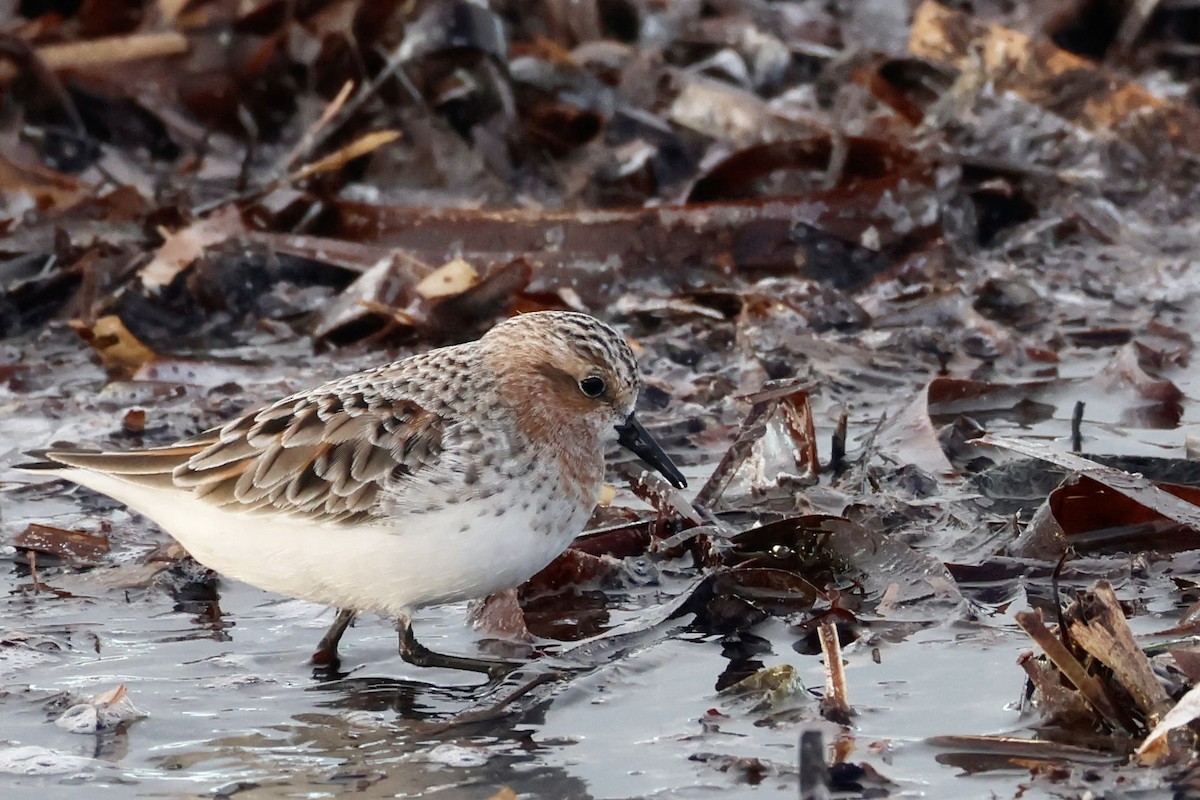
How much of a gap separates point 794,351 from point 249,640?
2.71m

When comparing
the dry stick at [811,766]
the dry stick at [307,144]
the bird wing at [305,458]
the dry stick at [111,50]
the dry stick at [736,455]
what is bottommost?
the dry stick at [811,766]

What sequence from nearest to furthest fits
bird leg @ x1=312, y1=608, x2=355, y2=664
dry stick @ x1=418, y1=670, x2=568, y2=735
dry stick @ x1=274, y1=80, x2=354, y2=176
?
dry stick @ x1=418, y1=670, x2=568, y2=735, bird leg @ x1=312, y1=608, x2=355, y2=664, dry stick @ x1=274, y1=80, x2=354, y2=176

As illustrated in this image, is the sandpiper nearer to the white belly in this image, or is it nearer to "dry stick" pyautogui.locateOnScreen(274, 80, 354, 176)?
the white belly

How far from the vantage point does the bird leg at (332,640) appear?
4.55 m

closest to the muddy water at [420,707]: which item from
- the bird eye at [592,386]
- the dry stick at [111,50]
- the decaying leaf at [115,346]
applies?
the bird eye at [592,386]

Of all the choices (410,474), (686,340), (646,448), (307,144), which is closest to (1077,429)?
(646,448)

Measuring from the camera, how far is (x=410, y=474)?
14.4 ft

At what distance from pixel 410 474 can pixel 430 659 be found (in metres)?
0.51

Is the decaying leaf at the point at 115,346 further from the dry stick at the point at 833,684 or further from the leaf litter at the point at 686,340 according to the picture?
the dry stick at the point at 833,684

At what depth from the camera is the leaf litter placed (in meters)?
3.96

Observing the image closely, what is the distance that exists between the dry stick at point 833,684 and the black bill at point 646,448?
3.34 ft

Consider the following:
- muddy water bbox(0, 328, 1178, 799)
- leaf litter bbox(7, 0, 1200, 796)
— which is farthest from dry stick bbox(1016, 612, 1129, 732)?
muddy water bbox(0, 328, 1178, 799)

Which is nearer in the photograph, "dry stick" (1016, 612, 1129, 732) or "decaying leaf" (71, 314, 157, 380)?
"dry stick" (1016, 612, 1129, 732)

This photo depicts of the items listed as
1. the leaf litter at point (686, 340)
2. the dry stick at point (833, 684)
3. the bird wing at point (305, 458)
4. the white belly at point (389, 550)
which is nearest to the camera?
the dry stick at point (833, 684)
